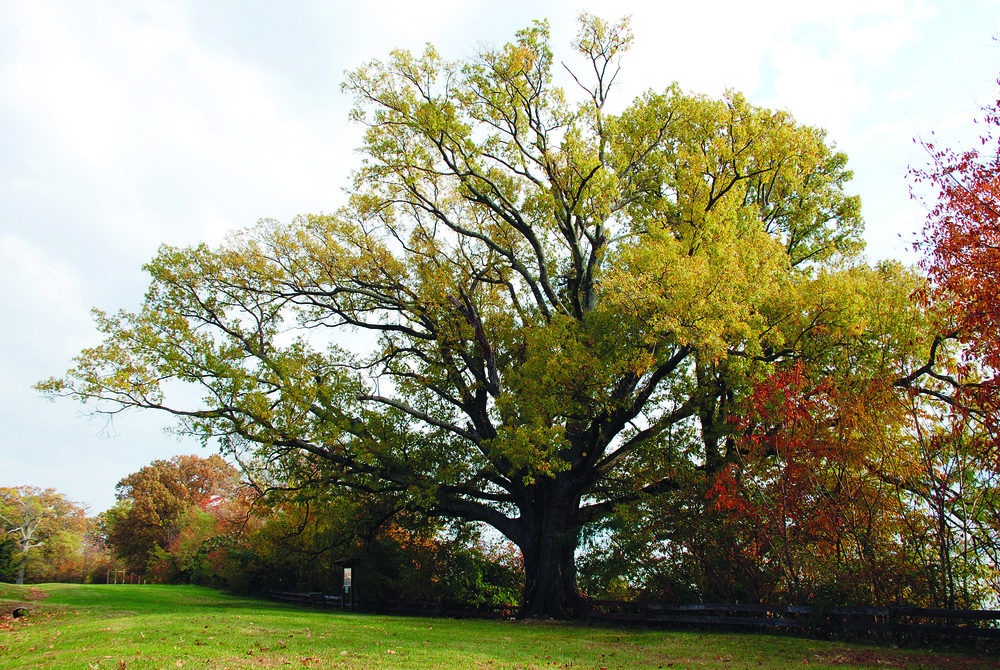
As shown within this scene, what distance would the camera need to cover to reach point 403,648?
913 cm

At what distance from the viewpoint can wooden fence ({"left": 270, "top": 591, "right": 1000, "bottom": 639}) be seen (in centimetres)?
868

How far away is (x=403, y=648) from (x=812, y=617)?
22.6 feet

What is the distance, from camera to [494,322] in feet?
63.7

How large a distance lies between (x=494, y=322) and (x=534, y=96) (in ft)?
22.6

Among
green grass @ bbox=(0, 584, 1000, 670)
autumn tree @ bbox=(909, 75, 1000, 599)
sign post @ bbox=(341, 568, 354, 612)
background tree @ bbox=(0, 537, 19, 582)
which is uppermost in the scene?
autumn tree @ bbox=(909, 75, 1000, 599)

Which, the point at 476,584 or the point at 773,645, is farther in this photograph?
the point at 476,584

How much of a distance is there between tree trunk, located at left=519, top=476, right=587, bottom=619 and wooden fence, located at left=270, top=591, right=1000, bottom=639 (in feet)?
2.63

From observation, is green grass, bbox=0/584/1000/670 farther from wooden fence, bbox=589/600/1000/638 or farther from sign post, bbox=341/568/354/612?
sign post, bbox=341/568/354/612

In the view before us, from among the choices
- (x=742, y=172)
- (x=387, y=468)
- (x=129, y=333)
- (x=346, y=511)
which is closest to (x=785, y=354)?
(x=742, y=172)

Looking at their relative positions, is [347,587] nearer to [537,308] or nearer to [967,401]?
[537,308]

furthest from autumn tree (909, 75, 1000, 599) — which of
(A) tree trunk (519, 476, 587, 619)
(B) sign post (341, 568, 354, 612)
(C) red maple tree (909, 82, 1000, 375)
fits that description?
(B) sign post (341, 568, 354, 612)

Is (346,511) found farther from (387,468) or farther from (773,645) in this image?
(773,645)

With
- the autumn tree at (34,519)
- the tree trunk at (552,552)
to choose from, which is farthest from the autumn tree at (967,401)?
the autumn tree at (34,519)

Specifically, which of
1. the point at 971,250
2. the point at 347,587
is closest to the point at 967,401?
the point at 971,250
